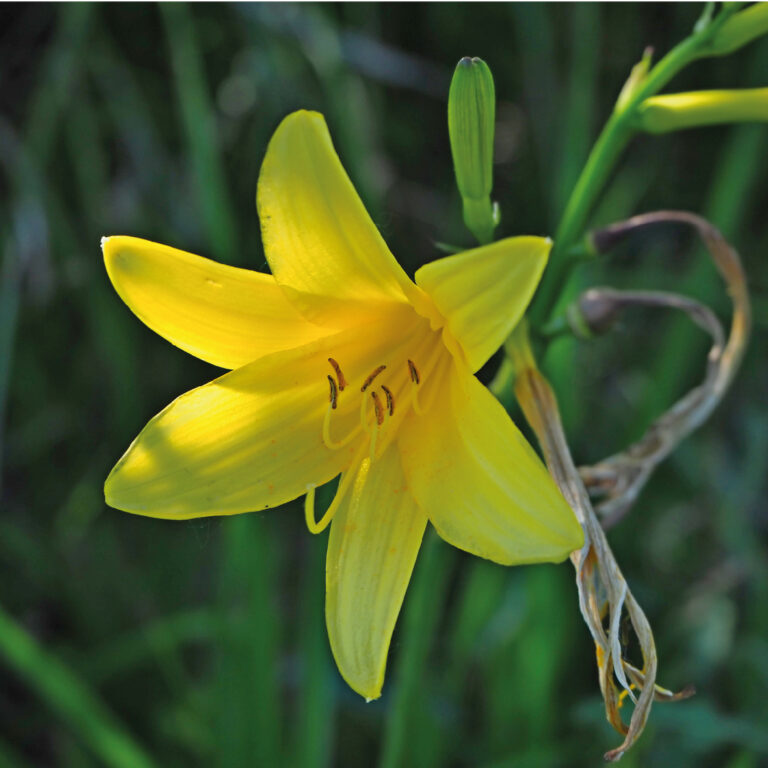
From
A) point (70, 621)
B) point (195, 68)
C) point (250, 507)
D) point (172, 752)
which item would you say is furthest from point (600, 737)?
point (195, 68)

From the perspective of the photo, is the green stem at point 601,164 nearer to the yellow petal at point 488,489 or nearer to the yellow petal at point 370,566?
the yellow petal at point 488,489

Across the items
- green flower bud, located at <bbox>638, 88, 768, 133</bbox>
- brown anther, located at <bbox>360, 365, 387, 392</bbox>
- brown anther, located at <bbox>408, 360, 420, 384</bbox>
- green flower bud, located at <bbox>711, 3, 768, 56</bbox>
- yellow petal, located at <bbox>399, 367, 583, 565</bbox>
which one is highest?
A: green flower bud, located at <bbox>711, 3, 768, 56</bbox>

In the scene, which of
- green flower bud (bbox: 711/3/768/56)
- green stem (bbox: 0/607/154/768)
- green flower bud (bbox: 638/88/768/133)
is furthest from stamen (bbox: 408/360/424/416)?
green stem (bbox: 0/607/154/768)

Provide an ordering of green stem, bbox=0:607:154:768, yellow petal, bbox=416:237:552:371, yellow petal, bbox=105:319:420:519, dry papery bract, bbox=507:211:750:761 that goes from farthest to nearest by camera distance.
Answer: green stem, bbox=0:607:154:768
yellow petal, bbox=105:319:420:519
dry papery bract, bbox=507:211:750:761
yellow petal, bbox=416:237:552:371

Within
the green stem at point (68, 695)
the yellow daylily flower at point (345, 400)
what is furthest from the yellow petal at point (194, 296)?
the green stem at point (68, 695)

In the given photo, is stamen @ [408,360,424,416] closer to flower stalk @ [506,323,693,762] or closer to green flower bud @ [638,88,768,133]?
flower stalk @ [506,323,693,762]

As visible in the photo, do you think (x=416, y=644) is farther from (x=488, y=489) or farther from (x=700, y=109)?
(x=700, y=109)

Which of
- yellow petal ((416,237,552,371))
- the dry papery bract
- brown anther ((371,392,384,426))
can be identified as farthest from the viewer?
brown anther ((371,392,384,426))

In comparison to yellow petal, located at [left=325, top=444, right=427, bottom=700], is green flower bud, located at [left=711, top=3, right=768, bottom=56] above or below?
above
